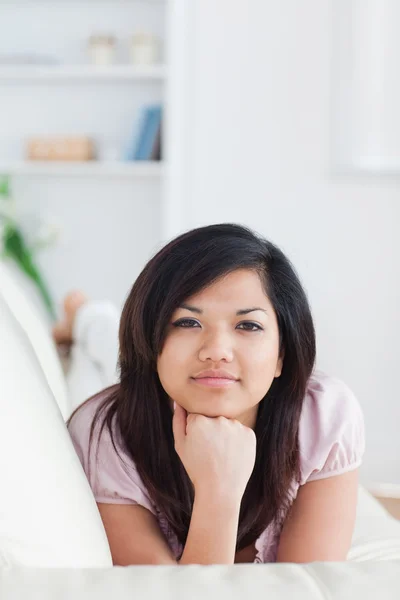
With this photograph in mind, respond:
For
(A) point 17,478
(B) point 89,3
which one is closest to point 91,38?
(B) point 89,3

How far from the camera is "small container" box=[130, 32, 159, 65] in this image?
3.66 metres

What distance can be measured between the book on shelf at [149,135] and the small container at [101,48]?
0.96ft

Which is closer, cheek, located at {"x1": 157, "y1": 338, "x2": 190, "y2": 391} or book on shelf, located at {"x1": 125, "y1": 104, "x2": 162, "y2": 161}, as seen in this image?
cheek, located at {"x1": 157, "y1": 338, "x2": 190, "y2": 391}

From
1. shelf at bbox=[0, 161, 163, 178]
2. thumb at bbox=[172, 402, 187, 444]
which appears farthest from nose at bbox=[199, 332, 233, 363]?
shelf at bbox=[0, 161, 163, 178]

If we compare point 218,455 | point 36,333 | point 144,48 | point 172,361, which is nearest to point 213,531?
point 218,455

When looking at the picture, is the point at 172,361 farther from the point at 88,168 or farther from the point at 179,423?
the point at 88,168

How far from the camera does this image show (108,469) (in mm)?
993

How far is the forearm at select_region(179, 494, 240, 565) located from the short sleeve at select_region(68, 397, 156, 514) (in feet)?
0.42

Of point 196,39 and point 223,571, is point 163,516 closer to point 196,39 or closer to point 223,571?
point 223,571

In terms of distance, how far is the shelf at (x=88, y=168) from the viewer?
3703mm

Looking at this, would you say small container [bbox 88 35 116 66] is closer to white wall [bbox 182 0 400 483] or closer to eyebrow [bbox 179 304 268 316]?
white wall [bbox 182 0 400 483]

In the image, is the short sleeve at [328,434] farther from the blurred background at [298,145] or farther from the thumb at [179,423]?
the blurred background at [298,145]

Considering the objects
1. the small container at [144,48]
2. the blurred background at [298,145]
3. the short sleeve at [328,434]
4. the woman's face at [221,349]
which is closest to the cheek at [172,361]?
the woman's face at [221,349]

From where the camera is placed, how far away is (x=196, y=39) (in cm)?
347
